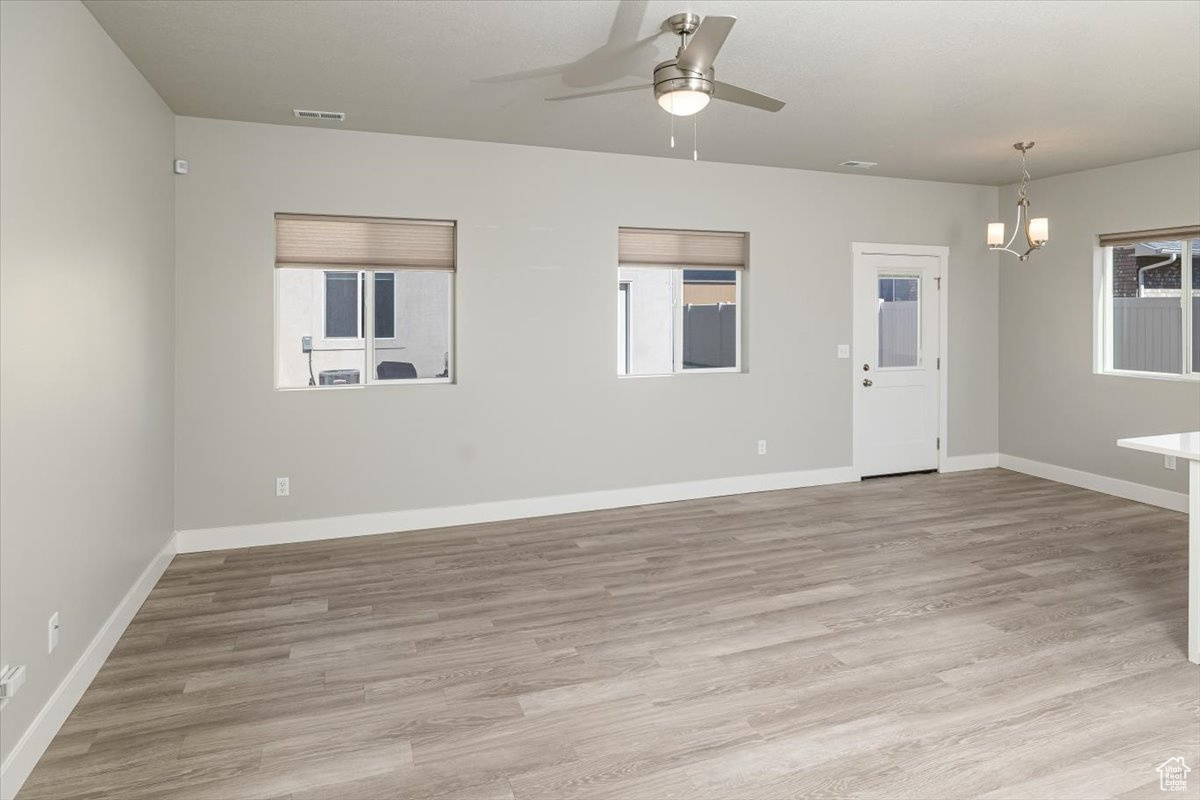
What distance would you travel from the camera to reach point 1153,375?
5.69 m

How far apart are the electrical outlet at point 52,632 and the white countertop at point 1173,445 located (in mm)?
3961

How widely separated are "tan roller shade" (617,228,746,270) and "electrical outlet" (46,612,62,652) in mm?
3979

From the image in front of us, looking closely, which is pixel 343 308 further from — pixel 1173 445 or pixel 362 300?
pixel 1173 445

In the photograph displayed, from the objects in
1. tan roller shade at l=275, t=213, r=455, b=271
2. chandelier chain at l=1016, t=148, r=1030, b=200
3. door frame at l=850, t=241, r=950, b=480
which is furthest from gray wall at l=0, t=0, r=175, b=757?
chandelier chain at l=1016, t=148, r=1030, b=200

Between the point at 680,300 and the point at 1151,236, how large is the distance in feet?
11.5

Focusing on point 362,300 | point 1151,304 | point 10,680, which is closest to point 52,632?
point 10,680

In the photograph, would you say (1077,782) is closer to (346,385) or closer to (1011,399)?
(346,385)

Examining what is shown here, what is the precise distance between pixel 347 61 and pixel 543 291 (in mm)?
2082

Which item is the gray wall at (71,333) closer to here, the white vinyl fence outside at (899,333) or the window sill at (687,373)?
the window sill at (687,373)

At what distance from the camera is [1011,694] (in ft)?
9.07

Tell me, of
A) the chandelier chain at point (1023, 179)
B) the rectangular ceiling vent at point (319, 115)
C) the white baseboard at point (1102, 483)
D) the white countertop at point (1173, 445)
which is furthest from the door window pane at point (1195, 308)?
the rectangular ceiling vent at point (319, 115)

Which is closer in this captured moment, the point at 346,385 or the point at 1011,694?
the point at 1011,694

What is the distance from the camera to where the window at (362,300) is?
15.6ft

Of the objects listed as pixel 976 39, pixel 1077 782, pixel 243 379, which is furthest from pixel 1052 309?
pixel 243 379
